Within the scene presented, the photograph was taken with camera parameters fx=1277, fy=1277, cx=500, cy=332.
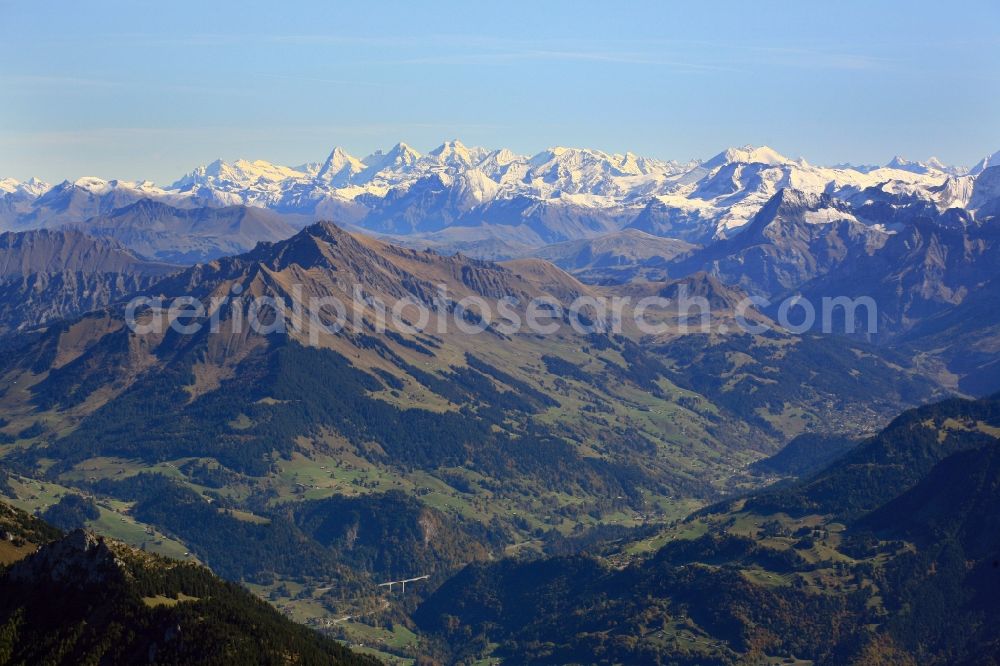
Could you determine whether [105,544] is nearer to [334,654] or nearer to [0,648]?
[0,648]

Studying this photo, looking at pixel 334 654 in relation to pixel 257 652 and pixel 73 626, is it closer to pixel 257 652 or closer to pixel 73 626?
pixel 257 652

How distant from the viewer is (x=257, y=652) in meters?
155

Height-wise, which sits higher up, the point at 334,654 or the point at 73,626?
the point at 73,626

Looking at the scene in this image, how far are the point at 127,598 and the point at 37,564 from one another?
13.4 metres

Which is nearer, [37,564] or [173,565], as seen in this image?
[37,564]

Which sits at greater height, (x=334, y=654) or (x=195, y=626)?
(x=195, y=626)

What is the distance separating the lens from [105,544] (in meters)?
163

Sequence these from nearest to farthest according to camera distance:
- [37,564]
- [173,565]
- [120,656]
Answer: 1. [120,656]
2. [37,564]
3. [173,565]

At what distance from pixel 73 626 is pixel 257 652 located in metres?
21.9

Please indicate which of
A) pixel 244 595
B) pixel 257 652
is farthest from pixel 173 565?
pixel 257 652

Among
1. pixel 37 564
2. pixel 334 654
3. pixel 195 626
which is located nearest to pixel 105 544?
pixel 37 564

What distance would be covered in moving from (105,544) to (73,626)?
1366 centimetres

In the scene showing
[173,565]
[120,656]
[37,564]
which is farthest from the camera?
[173,565]

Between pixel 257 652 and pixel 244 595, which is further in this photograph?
pixel 244 595
